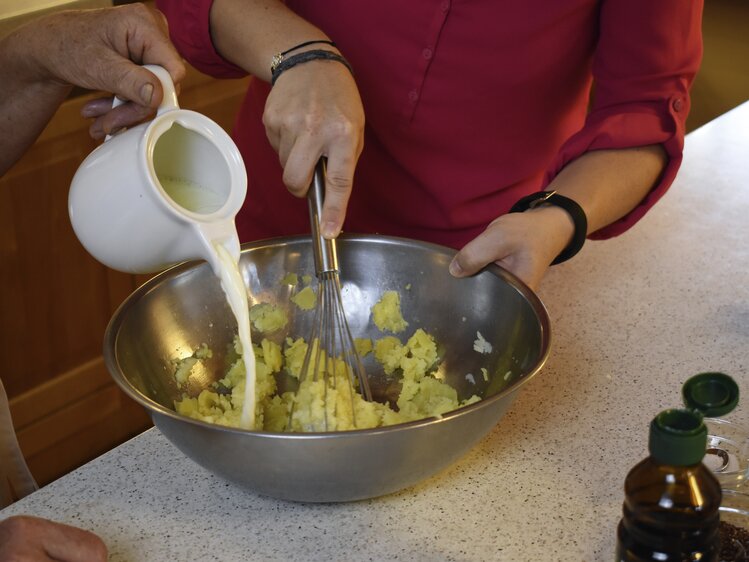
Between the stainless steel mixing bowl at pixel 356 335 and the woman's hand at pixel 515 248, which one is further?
the woman's hand at pixel 515 248

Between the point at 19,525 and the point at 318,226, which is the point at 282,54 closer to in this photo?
the point at 318,226

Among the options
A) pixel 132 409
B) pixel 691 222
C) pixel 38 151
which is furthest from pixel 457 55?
pixel 132 409

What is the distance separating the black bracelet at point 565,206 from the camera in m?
1.12

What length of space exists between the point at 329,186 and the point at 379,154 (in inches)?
15.6

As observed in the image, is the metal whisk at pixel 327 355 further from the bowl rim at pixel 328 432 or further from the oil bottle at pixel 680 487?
the oil bottle at pixel 680 487

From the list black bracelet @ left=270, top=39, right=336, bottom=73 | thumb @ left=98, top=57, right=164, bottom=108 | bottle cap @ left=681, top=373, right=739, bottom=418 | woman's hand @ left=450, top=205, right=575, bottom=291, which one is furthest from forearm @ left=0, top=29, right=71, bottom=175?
bottle cap @ left=681, top=373, right=739, bottom=418

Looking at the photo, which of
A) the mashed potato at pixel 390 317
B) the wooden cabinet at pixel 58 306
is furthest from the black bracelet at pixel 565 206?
the wooden cabinet at pixel 58 306

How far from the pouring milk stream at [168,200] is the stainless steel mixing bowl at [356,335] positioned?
0.10 metres

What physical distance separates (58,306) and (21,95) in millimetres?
919

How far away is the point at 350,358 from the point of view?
1.09 meters

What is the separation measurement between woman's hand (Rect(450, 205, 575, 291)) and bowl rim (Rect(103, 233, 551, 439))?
0.07 ft

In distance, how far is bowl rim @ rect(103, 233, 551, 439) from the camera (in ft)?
2.54

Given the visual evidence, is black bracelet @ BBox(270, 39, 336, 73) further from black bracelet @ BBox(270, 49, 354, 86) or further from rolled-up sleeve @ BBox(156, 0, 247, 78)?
rolled-up sleeve @ BBox(156, 0, 247, 78)

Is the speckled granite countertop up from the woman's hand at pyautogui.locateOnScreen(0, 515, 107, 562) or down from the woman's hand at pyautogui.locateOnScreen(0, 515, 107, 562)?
down
